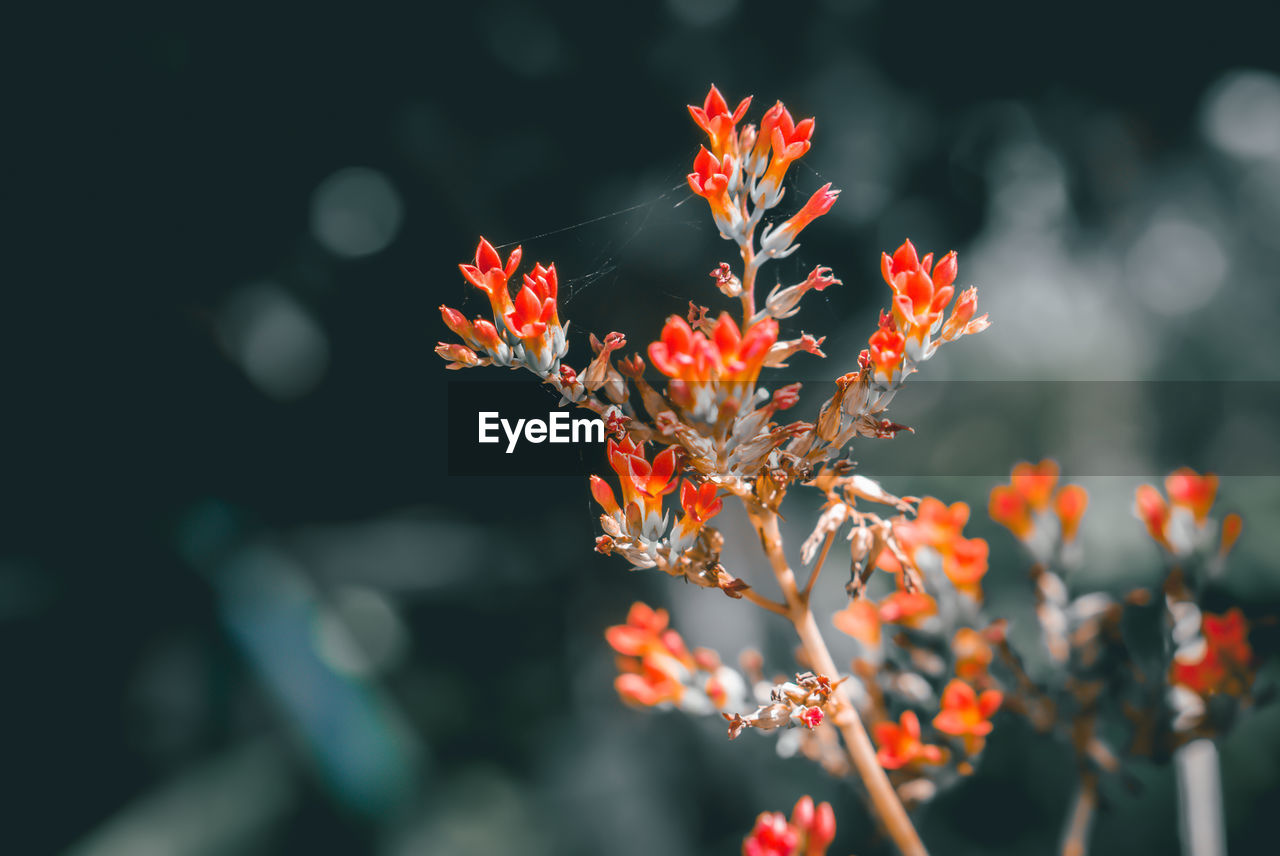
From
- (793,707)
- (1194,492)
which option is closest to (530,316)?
(793,707)

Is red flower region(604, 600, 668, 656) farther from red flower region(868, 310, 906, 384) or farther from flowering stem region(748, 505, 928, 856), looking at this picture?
red flower region(868, 310, 906, 384)

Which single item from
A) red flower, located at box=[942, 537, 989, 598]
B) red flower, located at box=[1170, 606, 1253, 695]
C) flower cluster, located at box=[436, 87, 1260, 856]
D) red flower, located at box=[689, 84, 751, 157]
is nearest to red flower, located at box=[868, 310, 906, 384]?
flower cluster, located at box=[436, 87, 1260, 856]

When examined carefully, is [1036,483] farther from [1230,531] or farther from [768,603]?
[768,603]

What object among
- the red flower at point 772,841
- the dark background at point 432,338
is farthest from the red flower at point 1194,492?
the dark background at point 432,338

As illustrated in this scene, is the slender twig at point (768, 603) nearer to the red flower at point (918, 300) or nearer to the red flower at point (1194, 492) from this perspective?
the red flower at point (918, 300)

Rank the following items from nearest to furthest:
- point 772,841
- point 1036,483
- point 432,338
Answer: point 772,841
point 1036,483
point 432,338
